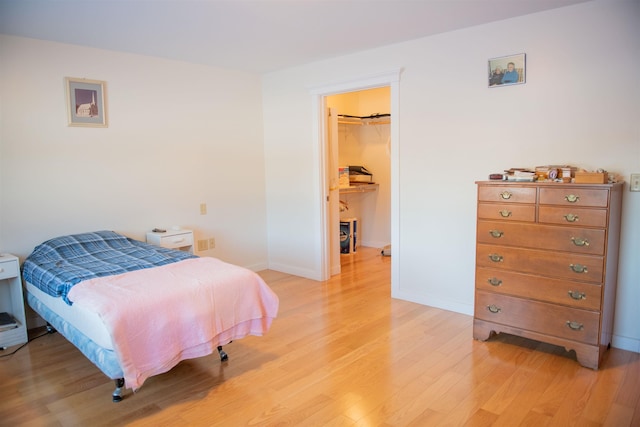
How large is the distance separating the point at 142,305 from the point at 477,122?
2.82 m

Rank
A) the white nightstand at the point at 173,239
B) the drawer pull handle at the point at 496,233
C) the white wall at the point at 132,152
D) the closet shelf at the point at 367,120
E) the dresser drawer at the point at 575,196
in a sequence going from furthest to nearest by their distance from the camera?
1. the closet shelf at the point at 367,120
2. the white nightstand at the point at 173,239
3. the white wall at the point at 132,152
4. the drawer pull handle at the point at 496,233
5. the dresser drawer at the point at 575,196

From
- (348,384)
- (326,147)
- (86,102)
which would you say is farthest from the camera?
(326,147)

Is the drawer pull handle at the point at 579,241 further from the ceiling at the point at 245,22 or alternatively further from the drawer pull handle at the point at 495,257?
the ceiling at the point at 245,22

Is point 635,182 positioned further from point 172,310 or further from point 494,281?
point 172,310

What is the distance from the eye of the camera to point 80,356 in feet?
9.81

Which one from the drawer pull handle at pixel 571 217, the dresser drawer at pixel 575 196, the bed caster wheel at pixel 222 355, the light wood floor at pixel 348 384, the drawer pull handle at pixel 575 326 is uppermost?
the dresser drawer at pixel 575 196

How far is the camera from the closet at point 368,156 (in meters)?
6.34

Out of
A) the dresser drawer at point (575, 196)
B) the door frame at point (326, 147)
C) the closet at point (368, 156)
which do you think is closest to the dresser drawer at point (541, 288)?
the dresser drawer at point (575, 196)

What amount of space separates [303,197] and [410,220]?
4.60 ft

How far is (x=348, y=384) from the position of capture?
2.55m

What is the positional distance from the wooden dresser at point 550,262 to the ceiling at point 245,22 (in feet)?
4.26

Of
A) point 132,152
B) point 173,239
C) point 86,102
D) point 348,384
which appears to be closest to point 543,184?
point 348,384

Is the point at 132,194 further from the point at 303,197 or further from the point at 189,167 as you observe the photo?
the point at 303,197

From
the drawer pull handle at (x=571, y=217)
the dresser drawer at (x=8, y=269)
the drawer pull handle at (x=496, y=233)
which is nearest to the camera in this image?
the drawer pull handle at (x=571, y=217)
